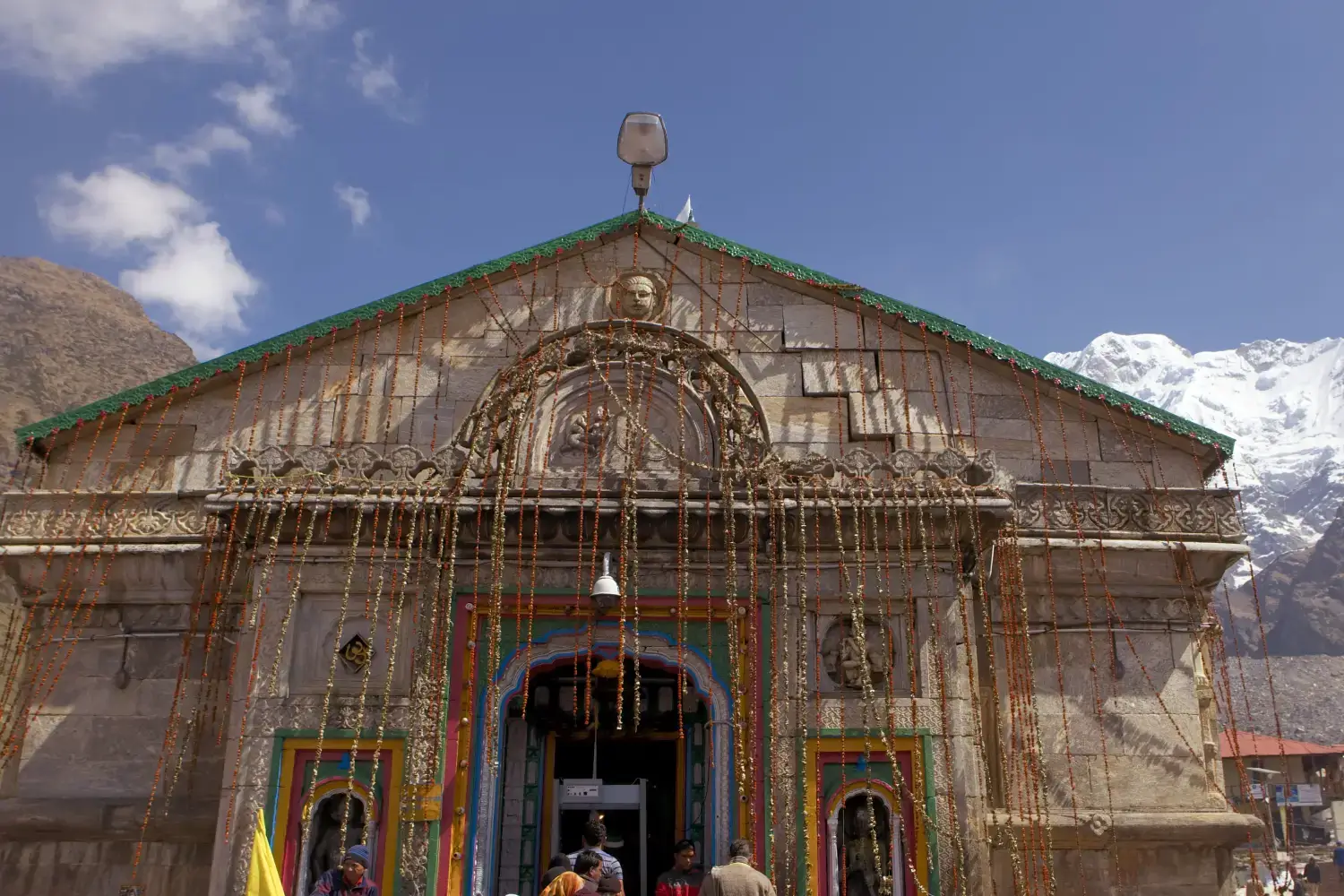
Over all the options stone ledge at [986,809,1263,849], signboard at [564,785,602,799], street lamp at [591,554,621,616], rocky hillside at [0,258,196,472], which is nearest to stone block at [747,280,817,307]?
street lamp at [591,554,621,616]

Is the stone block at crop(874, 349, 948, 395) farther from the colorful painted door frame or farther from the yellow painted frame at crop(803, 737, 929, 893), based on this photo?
the yellow painted frame at crop(803, 737, 929, 893)

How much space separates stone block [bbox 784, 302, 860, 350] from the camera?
40.9ft

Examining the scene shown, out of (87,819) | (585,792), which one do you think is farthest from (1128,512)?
(87,819)

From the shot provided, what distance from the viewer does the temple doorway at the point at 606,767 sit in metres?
11.1

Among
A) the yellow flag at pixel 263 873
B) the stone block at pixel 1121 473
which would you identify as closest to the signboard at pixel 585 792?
the yellow flag at pixel 263 873

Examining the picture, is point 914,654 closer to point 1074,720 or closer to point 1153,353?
point 1074,720

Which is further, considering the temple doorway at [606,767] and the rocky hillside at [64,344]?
the rocky hillside at [64,344]

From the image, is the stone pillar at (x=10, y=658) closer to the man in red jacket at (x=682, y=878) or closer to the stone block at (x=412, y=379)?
the stone block at (x=412, y=379)

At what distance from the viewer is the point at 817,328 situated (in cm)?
1254

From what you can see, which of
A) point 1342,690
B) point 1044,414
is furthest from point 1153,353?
point 1044,414

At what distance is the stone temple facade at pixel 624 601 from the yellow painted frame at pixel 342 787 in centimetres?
3

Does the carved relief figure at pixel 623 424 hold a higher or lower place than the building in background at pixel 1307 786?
higher

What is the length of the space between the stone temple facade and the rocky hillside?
3834 centimetres

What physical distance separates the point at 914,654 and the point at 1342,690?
182 feet
